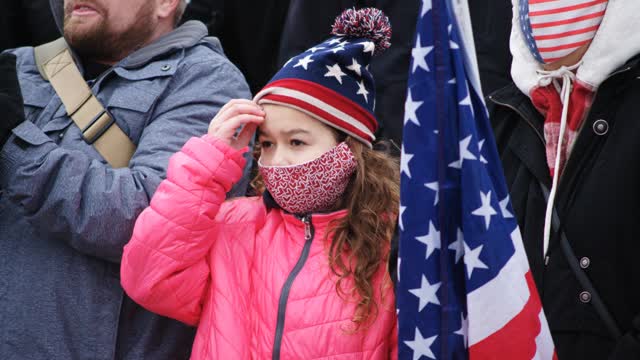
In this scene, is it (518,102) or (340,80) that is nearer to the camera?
(340,80)

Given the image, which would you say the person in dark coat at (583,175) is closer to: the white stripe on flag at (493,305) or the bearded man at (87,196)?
the white stripe on flag at (493,305)

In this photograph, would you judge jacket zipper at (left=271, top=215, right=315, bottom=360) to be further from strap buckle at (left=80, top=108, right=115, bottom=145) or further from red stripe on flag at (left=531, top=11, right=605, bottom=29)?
red stripe on flag at (left=531, top=11, right=605, bottom=29)

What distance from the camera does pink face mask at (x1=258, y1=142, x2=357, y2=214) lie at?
2.87 meters

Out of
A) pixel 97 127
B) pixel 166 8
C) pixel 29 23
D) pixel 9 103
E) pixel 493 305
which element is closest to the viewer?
pixel 493 305

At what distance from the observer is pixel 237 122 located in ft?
9.45

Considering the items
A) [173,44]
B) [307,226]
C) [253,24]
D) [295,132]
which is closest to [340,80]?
[295,132]

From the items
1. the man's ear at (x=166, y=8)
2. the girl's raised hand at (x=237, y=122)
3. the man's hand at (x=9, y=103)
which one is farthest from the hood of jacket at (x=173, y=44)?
the girl's raised hand at (x=237, y=122)

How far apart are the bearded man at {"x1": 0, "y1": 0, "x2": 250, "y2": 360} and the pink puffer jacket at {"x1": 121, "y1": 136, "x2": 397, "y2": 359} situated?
0.71 ft

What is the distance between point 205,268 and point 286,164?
43 centimetres

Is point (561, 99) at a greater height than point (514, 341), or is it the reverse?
point (561, 99)

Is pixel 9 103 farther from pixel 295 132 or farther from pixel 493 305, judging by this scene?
pixel 493 305

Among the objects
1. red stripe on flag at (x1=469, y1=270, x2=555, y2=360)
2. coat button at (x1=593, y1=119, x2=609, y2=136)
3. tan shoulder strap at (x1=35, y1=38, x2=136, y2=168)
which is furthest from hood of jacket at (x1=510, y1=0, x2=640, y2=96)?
tan shoulder strap at (x1=35, y1=38, x2=136, y2=168)

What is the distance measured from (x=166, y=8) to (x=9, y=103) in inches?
34.2

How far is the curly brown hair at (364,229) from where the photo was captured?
2.75 metres
